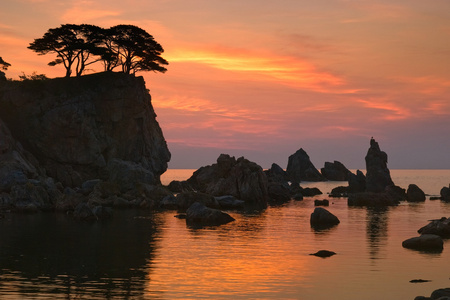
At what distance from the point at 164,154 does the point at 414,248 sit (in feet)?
286

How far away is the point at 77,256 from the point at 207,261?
9294mm

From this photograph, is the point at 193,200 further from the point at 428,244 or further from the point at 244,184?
the point at 428,244

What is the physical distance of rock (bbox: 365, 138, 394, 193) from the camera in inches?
4892

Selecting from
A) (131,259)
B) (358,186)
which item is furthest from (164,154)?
(131,259)

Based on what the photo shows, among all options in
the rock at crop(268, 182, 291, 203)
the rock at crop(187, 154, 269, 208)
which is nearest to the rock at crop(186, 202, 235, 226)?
the rock at crop(187, 154, 269, 208)

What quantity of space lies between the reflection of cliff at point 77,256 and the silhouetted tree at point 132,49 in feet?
203

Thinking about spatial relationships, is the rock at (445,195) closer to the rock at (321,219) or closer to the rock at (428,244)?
the rock at (321,219)

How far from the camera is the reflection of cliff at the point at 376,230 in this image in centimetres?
4742

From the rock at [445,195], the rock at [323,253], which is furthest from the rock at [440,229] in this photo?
the rock at [445,195]

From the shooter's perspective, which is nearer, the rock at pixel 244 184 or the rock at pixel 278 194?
the rock at pixel 244 184

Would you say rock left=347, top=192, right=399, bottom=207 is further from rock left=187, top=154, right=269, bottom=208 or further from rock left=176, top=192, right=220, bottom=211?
rock left=176, top=192, right=220, bottom=211

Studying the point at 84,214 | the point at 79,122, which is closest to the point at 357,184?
the point at 79,122

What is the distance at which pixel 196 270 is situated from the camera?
120 ft

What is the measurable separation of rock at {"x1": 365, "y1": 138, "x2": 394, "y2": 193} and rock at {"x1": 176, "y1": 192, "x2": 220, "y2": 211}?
47419mm
